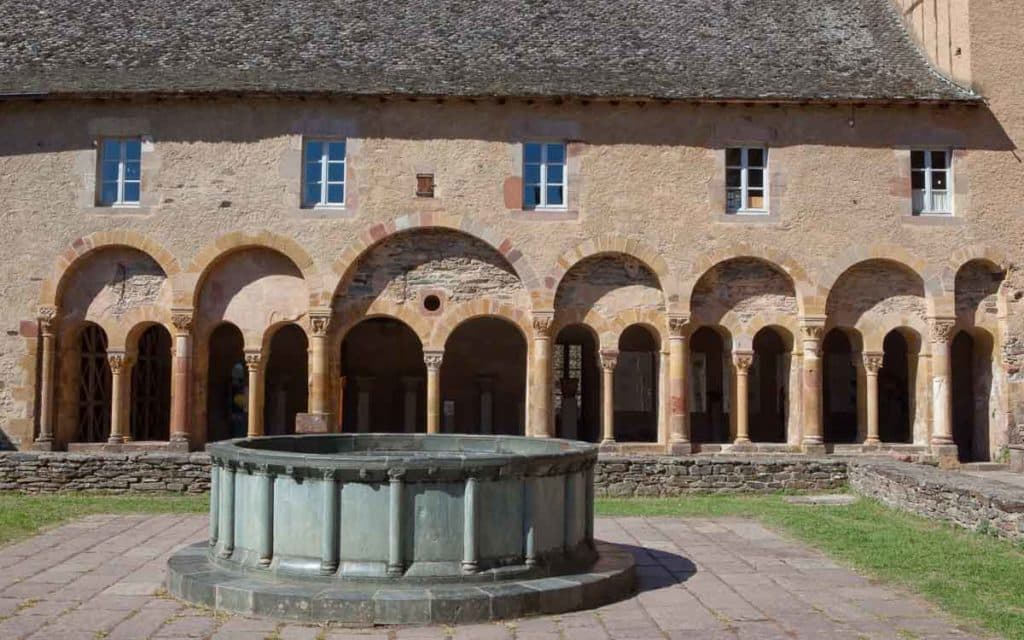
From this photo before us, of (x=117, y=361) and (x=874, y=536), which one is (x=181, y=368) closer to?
(x=117, y=361)

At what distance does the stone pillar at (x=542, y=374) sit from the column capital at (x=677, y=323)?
87.1 inches

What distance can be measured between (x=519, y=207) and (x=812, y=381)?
20.7ft

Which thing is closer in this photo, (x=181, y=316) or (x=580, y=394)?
(x=181, y=316)

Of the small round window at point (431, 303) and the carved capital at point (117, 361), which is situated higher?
the small round window at point (431, 303)

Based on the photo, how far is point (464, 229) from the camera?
19.7 m

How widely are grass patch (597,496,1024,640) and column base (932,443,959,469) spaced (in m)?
4.47

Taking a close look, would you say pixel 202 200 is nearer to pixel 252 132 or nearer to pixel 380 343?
pixel 252 132

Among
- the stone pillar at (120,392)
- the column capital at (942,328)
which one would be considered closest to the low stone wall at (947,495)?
the column capital at (942,328)

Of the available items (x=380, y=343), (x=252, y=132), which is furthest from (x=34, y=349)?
(x=380, y=343)

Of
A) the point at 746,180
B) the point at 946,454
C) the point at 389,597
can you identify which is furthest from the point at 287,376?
the point at 389,597

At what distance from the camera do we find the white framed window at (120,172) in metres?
19.9

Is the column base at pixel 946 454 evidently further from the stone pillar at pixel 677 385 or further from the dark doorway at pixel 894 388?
the dark doorway at pixel 894 388

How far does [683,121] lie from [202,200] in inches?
352

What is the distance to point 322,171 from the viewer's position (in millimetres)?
19859
